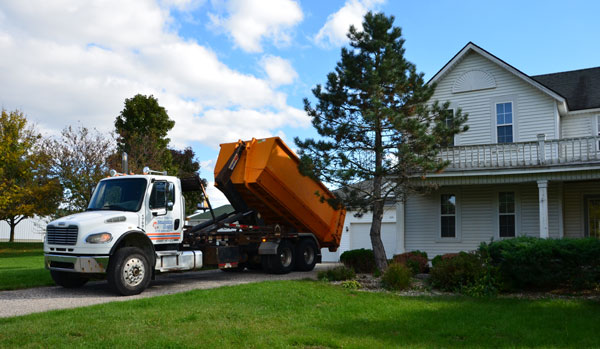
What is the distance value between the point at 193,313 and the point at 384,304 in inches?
143

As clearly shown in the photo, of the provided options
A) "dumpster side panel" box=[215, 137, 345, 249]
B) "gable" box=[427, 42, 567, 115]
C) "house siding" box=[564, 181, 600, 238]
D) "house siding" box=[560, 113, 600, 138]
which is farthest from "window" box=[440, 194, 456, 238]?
"dumpster side panel" box=[215, 137, 345, 249]

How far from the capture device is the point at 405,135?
1430cm

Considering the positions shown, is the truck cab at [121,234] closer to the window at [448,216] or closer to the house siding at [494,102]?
the window at [448,216]

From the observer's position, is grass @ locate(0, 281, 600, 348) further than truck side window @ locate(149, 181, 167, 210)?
No

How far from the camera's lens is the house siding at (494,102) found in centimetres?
1816

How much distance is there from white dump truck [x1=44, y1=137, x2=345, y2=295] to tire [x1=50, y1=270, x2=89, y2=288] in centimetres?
2

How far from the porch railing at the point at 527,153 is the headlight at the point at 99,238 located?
1153 centimetres

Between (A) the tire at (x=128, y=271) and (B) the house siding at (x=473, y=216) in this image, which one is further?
(B) the house siding at (x=473, y=216)

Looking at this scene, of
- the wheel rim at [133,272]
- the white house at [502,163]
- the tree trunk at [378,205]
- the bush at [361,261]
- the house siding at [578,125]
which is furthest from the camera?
the house siding at [578,125]

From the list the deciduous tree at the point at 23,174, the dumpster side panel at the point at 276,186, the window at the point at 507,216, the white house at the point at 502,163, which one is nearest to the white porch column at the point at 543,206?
the white house at the point at 502,163

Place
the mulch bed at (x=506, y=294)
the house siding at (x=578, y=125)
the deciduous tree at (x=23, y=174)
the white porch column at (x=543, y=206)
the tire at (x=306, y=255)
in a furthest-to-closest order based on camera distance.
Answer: the deciduous tree at (x=23, y=174), the house siding at (x=578, y=125), the tire at (x=306, y=255), the white porch column at (x=543, y=206), the mulch bed at (x=506, y=294)

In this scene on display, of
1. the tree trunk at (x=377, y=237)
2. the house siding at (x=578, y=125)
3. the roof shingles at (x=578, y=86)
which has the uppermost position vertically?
the roof shingles at (x=578, y=86)

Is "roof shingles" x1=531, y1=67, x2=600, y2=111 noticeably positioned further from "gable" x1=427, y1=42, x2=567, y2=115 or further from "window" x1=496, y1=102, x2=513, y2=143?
"window" x1=496, y1=102, x2=513, y2=143

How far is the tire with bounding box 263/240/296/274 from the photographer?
51.6ft
